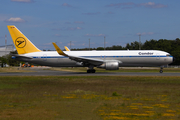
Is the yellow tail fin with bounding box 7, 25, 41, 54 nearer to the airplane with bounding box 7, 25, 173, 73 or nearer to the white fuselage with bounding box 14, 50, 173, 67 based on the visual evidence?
the airplane with bounding box 7, 25, 173, 73

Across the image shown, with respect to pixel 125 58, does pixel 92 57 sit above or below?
above

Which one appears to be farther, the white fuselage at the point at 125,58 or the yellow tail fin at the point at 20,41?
the yellow tail fin at the point at 20,41

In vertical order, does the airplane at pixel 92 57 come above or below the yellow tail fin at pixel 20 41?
below

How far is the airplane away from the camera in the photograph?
3588 centimetres

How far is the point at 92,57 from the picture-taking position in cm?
3700

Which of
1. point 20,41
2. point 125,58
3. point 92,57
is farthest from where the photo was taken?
point 20,41

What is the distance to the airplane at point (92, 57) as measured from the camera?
1412 inches

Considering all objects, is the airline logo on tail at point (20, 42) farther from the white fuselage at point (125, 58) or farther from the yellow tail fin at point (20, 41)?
the white fuselage at point (125, 58)

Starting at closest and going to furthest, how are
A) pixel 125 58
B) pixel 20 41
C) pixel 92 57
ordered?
pixel 125 58
pixel 92 57
pixel 20 41

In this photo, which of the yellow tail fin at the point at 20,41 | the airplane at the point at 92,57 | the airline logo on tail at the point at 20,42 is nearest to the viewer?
the airplane at the point at 92,57

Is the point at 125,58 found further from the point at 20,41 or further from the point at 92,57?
the point at 20,41

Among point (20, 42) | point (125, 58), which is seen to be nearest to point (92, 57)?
point (125, 58)

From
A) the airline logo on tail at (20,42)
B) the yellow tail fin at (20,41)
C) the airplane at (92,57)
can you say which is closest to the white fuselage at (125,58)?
the airplane at (92,57)

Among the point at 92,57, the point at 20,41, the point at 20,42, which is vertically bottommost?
the point at 92,57
